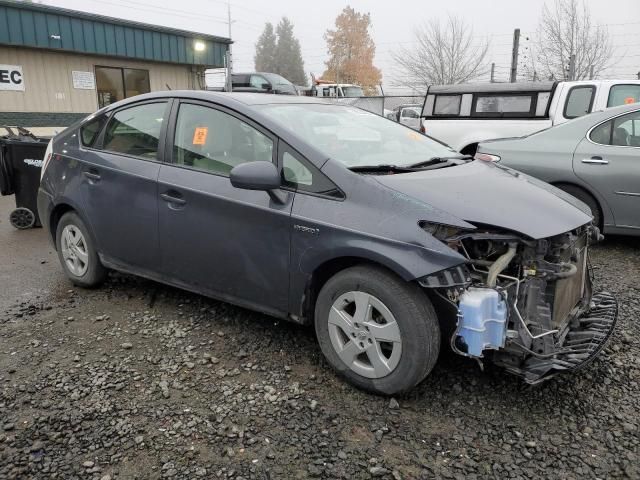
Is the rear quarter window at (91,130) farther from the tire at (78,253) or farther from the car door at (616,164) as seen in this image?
the car door at (616,164)

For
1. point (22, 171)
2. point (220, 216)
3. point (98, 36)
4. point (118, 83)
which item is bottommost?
point (22, 171)

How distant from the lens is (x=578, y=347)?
2.77 meters

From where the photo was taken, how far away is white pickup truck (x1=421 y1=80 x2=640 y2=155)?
26.7 feet

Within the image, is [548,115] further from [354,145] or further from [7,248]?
[7,248]

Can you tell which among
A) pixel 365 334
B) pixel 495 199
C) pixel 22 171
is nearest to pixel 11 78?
pixel 22 171

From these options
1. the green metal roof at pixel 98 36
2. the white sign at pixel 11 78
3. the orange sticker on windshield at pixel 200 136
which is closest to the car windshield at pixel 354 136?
the orange sticker on windshield at pixel 200 136

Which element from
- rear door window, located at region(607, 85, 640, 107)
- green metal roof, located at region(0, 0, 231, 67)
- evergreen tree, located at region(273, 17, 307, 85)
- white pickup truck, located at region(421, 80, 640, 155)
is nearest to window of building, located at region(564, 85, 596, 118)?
white pickup truck, located at region(421, 80, 640, 155)

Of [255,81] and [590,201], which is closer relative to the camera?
[590,201]

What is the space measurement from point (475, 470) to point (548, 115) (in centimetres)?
755

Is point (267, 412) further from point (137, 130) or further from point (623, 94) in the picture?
point (623, 94)

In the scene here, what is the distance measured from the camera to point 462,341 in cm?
260

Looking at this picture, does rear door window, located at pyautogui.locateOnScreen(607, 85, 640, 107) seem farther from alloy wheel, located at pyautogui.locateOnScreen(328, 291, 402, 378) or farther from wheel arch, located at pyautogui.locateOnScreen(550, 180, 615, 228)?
alloy wheel, located at pyautogui.locateOnScreen(328, 291, 402, 378)

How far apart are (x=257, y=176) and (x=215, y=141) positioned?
691 millimetres

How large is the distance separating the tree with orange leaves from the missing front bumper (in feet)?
184
